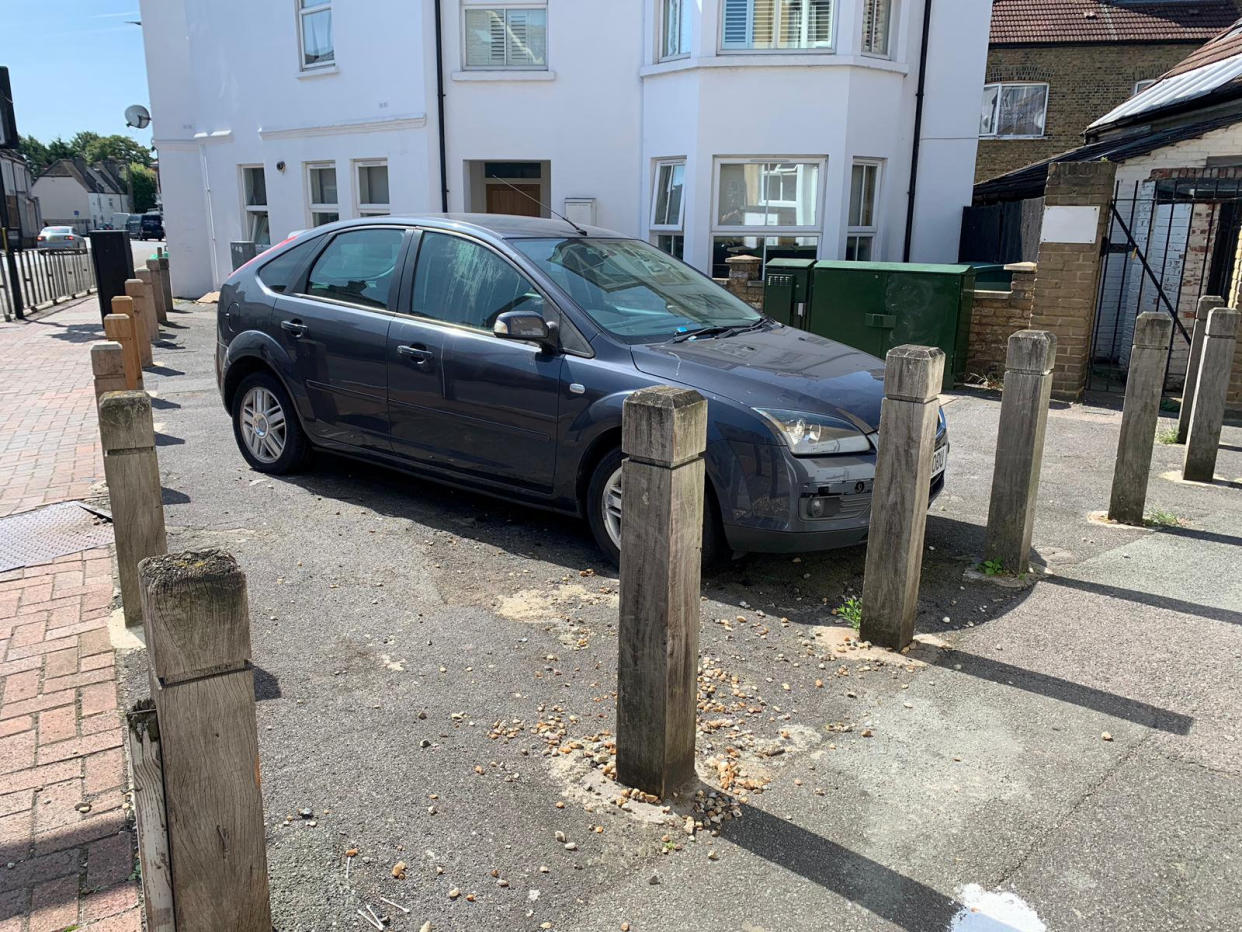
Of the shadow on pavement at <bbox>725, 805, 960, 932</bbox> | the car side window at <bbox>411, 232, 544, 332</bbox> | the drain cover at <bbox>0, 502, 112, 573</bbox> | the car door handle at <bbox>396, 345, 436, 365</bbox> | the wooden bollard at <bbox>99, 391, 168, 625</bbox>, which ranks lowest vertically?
the drain cover at <bbox>0, 502, 112, 573</bbox>

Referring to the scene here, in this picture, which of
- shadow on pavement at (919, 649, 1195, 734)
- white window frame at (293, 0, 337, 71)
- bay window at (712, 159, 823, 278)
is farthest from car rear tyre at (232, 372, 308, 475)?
white window frame at (293, 0, 337, 71)

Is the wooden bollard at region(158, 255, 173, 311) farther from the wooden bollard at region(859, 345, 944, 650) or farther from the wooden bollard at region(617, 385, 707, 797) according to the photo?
the wooden bollard at region(617, 385, 707, 797)

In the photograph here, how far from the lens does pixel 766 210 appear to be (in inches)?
516

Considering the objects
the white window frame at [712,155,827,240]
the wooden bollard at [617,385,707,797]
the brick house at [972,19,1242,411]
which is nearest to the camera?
the wooden bollard at [617,385,707,797]

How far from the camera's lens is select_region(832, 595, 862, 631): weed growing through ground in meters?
4.38

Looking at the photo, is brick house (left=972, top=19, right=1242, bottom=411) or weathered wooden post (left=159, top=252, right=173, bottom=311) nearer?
brick house (left=972, top=19, right=1242, bottom=411)

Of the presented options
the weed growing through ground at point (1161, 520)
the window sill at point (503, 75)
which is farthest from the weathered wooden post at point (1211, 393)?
the window sill at point (503, 75)

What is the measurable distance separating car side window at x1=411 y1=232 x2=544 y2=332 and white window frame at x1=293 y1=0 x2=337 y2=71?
37.7ft

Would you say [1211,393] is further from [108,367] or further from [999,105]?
[999,105]

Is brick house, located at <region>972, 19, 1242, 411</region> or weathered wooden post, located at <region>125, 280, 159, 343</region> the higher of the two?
brick house, located at <region>972, 19, 1242, 411</region>

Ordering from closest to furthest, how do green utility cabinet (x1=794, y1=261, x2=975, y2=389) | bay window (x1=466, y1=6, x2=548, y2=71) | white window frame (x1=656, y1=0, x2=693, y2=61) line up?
green utility cabinet (x1=794, y1=261, x2=975, y2=389)
white window frame (x1=656, y1=0, x2=693, y2=61)
bay window (x1=466, y1=6, x2=548, y2=71)

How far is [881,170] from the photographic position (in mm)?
13539

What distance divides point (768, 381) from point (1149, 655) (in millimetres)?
2052

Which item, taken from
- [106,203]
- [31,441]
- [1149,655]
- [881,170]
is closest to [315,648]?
[1149,655]
